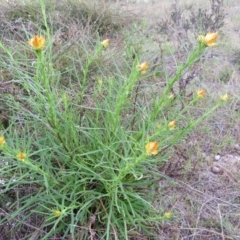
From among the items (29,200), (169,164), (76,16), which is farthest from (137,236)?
(76,16)

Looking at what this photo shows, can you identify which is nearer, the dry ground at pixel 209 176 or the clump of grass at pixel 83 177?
the clump of grass at pixel 83 177

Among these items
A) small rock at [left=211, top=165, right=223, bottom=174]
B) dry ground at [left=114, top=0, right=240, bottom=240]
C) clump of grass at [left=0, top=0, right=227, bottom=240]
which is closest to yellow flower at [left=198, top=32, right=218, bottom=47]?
clump of grass at [left=0, top=0, right=227, bottom=240]

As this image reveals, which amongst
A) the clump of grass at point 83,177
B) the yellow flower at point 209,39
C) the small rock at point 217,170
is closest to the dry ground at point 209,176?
the small rock at point 217,170

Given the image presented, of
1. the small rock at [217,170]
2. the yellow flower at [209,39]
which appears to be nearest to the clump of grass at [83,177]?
the yellow flower at [209,39]

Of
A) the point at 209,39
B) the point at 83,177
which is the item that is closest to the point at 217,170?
the point at 83,177

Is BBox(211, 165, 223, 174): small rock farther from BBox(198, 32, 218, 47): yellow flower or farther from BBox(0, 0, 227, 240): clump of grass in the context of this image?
BBox(198, 32, 218, 47): yellow flower

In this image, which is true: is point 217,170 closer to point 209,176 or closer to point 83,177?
point 209,176

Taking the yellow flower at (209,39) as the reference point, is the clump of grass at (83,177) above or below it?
below

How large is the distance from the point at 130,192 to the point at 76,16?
226 cm

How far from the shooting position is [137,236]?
158 cm

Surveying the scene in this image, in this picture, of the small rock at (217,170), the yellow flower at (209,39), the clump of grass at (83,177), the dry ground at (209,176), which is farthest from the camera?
the small rock at (217,170)

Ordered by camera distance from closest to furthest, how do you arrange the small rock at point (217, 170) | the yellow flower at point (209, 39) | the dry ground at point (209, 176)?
the yellow flower at point (209, 39)
the dry ground at point (209, 176)
the small rock at point (217, 170)

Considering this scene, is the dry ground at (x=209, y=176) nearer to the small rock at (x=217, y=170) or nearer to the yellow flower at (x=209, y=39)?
the small rock at (x=217, y=170)

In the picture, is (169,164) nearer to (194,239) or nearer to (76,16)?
(194,239)
